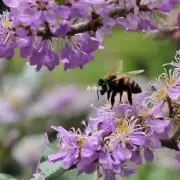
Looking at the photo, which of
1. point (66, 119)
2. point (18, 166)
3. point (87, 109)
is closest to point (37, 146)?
point (18, 166)

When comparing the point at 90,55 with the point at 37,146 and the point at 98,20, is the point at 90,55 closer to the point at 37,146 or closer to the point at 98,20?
the point at 98,20

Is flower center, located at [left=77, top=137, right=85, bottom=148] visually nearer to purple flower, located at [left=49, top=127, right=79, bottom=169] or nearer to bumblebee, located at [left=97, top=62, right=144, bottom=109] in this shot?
purple flower, located at [left=49, top=127, right=79, bottom=169]

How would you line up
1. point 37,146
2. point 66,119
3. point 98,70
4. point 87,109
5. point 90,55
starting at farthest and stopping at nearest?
point 98,70
point 87,109
point 66,119
point 37,146
point 90,55

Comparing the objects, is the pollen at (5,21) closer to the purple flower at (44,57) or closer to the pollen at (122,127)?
the purple flower at (44,57)

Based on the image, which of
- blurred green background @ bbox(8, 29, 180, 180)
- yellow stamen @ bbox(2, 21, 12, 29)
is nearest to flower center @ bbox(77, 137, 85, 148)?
yellow stamen @ bbox(2, 21, 12, 29)

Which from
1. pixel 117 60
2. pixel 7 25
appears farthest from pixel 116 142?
pixel 117 60

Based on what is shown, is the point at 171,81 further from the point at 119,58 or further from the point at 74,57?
the point at 119,58
